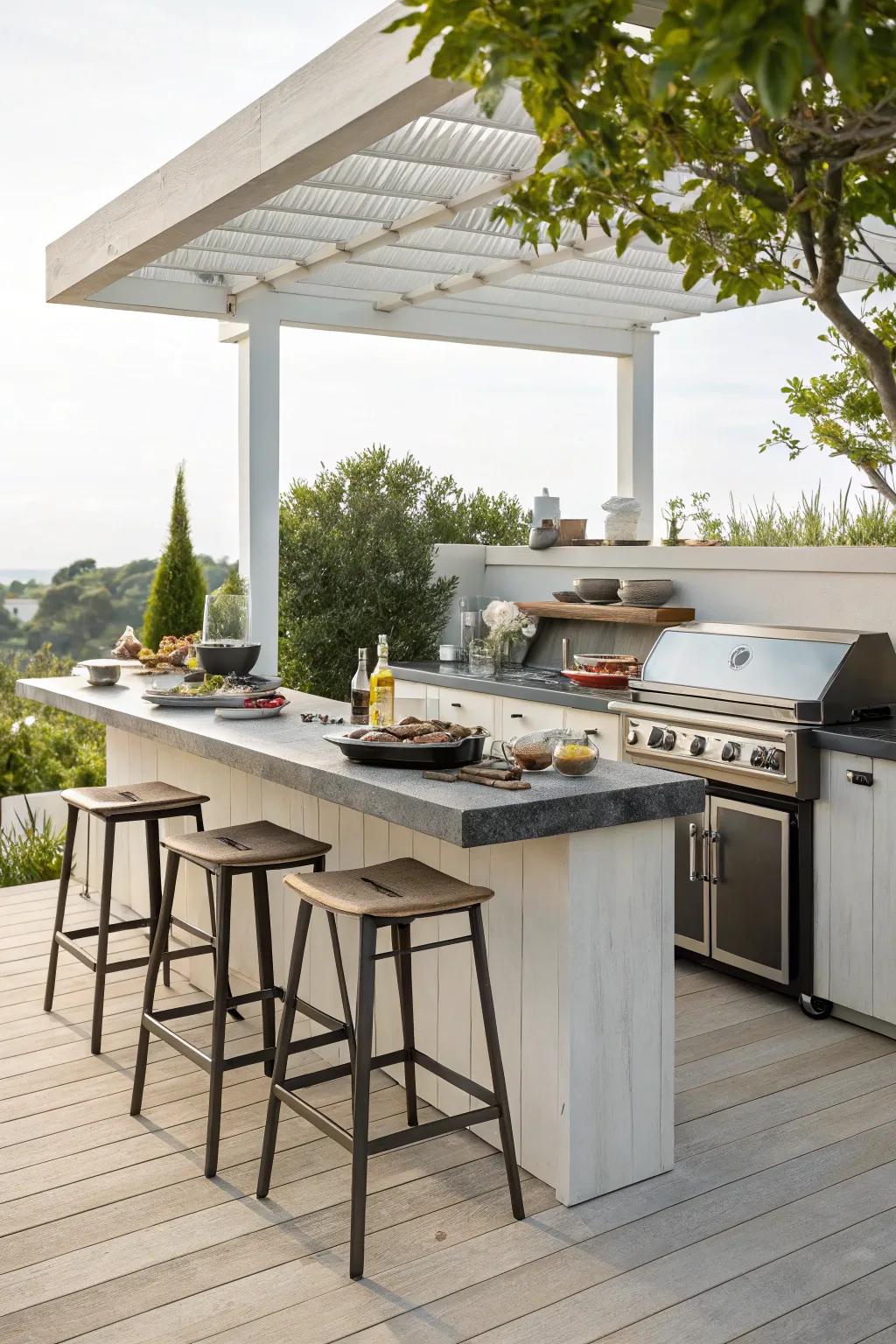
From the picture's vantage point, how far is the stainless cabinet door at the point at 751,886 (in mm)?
4211

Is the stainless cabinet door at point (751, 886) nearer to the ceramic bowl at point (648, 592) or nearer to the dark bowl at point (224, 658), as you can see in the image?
the ceramic bowl at point (648, 592)

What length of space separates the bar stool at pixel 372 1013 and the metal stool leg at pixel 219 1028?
6.2 inches

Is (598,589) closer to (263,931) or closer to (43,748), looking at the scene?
(263,931)

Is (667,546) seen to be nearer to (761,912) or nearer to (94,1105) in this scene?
(761,912)

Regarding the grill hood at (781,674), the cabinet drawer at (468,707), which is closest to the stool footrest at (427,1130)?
the grill hood at (781,674)

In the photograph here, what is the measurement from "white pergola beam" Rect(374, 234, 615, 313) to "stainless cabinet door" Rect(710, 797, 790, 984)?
262 cm

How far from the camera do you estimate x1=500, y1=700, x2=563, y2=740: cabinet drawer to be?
538 centimetres

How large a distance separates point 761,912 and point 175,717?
7.07 ft

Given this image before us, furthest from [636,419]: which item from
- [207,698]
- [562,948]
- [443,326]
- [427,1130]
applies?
[427,1130]

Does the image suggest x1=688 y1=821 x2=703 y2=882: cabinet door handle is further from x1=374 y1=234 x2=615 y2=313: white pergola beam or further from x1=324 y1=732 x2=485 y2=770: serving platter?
x1=374 y1=234 x2=615 y2=313: white pergola beam

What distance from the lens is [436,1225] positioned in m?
2.90

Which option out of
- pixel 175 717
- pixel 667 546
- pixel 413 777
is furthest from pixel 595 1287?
pixel 667 546

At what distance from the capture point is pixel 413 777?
10.2 feet

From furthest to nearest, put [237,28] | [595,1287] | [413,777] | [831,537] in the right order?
[237,28]
[831,537]
[413,777]
[595,1287]
